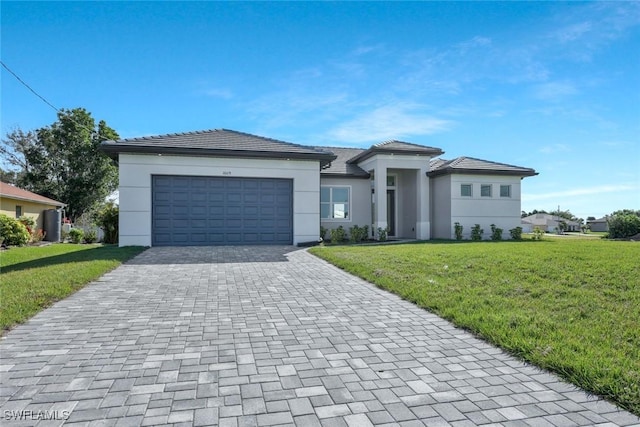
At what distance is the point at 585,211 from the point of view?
237 feet

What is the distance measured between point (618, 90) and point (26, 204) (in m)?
30.1

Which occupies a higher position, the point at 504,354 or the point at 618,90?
the point at 618,90

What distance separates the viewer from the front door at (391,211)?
19375mm

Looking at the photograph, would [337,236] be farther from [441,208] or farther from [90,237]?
[90,237]

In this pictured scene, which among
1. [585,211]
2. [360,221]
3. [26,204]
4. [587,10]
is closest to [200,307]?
[587,10]

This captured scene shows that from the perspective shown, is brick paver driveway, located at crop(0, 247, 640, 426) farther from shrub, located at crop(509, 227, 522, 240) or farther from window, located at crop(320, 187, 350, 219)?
shrub, located at crop(509, 227, 522, 240)

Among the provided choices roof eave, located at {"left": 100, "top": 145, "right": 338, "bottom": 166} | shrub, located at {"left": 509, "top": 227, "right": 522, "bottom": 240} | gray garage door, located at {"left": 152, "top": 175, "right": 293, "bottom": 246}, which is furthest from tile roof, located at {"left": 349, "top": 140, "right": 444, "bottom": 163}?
shrub, located at {"left": 509, "top": 227, "right": 522, "bottom": 240}

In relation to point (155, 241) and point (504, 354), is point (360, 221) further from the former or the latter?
point (504, 354)

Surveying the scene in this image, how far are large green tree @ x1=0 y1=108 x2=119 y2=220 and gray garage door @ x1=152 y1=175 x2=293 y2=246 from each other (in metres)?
21.0

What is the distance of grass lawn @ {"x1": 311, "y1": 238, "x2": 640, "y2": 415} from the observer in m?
3.18

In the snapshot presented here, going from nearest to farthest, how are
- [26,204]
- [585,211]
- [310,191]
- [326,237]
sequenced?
1. [310,191]
2. [326,237]
3. [26,204]
4. [585,211]

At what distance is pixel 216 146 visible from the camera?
13438 millimetres

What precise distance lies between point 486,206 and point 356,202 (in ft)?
21.6

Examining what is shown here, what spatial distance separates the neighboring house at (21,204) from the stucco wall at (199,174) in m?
11.1
